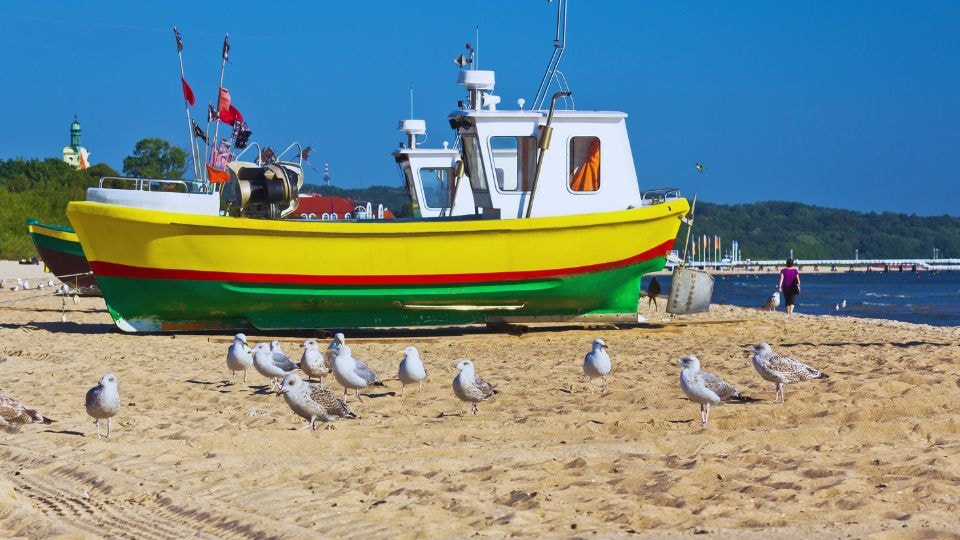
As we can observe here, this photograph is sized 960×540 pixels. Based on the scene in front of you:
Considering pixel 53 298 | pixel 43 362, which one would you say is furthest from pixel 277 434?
pixel 53 298

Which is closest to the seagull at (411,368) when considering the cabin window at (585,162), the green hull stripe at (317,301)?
the green hull stripe at (317,301)

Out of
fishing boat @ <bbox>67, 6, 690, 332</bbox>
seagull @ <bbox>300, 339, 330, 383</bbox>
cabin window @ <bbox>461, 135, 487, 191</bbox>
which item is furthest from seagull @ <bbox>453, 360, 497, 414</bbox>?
cabin window @ <bbox>461, 135, 487, 191</bbox>

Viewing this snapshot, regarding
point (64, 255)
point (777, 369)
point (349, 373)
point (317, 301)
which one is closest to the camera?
point (777, 369)

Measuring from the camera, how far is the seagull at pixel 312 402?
8.68 meters

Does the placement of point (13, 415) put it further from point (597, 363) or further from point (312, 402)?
point (597, 363)

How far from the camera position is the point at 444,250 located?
619 inches

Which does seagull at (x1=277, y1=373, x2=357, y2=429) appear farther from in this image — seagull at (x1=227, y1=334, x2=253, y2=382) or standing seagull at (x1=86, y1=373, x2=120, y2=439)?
seagull at (x1=227, y1=334, x2=253, y2=382)

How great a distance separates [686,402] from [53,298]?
21.9 metres

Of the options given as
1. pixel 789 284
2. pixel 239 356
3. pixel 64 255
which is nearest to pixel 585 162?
pixel 239 356

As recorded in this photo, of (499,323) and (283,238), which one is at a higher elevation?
(283,238)

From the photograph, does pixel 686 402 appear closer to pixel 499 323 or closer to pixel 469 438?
pixel 469 438

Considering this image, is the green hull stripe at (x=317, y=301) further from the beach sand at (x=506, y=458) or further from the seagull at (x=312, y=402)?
the seagull at (x=312, y=402)

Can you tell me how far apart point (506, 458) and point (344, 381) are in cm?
309

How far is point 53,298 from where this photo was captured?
28672 millimetres
